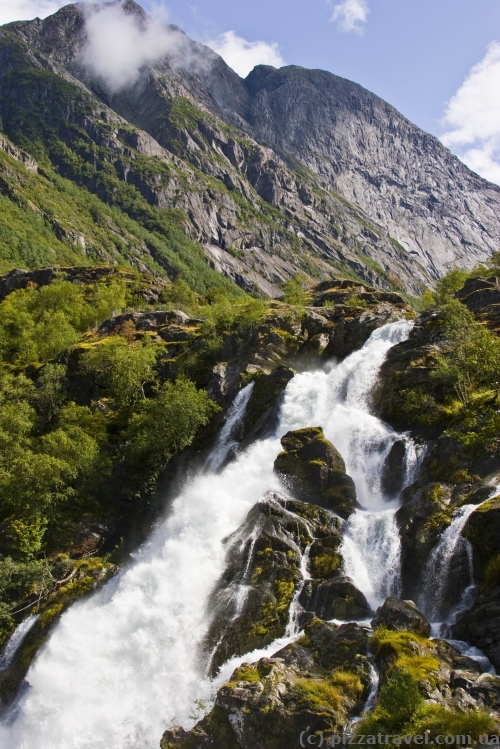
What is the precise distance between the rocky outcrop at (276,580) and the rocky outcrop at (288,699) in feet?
12.7

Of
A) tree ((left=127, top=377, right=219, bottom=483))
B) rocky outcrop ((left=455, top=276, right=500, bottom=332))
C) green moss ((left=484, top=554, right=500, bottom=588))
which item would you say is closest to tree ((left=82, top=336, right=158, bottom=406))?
tree ((left=127, top=377, right=219, bottom=483))

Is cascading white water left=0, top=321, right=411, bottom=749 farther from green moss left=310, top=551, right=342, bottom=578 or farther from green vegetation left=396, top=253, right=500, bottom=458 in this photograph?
green vegetation left=396, top=253, right=500, bottom=458

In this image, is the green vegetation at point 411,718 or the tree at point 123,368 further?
the tree at point 123,368

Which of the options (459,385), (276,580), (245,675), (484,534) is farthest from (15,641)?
(459,385)

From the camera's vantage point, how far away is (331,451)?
3734 cm

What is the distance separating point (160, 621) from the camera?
29.3m

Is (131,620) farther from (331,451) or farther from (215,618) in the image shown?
(331,451)

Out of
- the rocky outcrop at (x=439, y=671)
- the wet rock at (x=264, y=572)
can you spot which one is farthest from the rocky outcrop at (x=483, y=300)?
the rocky outcrop at (x=439, y=671)

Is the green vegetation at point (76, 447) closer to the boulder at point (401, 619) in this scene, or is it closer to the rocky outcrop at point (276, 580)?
the rocky outcrop at point (276, 580)

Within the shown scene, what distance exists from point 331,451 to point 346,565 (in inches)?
374

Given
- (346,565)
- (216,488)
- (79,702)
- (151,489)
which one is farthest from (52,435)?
(346,565)

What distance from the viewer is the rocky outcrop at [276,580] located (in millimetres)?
26766

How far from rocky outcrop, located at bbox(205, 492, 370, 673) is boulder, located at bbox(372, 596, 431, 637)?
3001 mm

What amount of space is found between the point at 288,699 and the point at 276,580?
29.8ft
